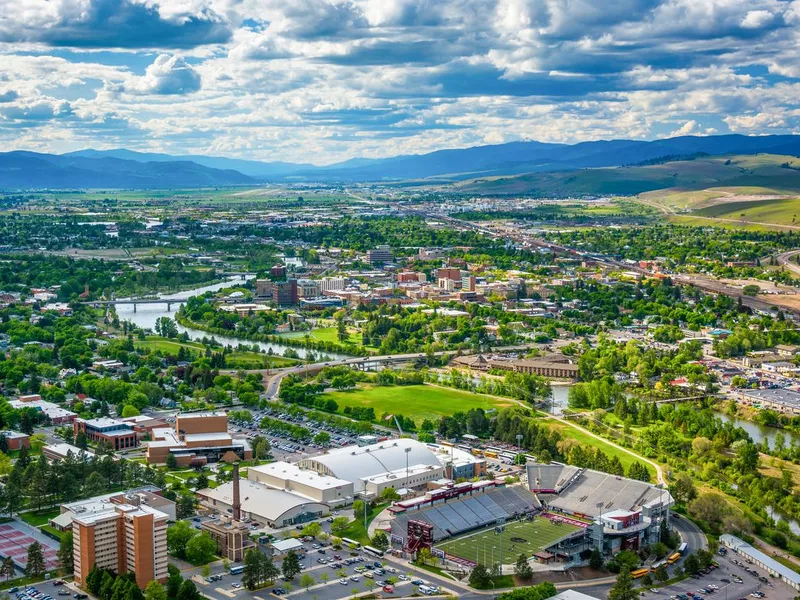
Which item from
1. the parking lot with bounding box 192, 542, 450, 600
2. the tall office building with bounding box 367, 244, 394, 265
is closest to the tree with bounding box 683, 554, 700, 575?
the parking lot with bounding box 192, 542, 450, 600

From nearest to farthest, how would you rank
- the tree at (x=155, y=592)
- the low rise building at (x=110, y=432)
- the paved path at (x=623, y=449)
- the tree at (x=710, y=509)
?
the tree at (x=155, y=592)
the tree at (x=710, y=509)
the paved path at (x=623, y=449)
the low rise building at (x=110, y=432)

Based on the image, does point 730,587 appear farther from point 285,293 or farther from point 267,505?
point 285,293

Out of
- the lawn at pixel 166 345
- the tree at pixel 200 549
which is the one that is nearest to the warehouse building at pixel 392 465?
the tree at pixel 200 549

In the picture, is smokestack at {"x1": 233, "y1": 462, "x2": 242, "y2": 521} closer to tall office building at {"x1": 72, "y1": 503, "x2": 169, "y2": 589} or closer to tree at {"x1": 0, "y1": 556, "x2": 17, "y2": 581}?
tall office building at {"x1": 72, "y1": 503, "x2": 169, "y2": 589}

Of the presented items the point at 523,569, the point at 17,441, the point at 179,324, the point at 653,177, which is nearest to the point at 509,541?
the point at 523,569

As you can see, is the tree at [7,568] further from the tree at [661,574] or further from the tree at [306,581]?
the tree at [661,574]

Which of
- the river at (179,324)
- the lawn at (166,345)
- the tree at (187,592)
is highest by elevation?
the tree at (187,592)
